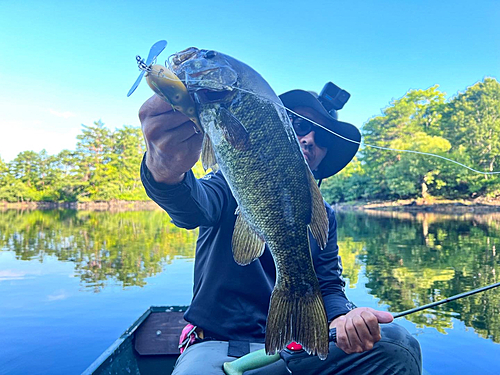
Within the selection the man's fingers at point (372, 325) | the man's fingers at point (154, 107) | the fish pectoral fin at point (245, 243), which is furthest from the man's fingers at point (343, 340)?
the man's fingers at point (154, 107)

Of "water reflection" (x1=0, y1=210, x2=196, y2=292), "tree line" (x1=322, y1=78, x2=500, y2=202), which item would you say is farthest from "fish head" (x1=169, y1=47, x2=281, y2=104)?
"tree line" (x1=322, y1=78, x2=500, y2=202)

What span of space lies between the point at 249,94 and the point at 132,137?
66166 mm

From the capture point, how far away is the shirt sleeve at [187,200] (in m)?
1.93

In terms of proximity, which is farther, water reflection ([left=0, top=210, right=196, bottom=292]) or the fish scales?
water reflection ([left=0, top=210, right=196, bottom=292])

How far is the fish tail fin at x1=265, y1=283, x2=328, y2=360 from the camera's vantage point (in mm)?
1592

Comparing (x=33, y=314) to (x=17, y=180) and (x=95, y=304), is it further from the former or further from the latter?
(x=17, y=180)

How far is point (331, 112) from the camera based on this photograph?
3416 mm

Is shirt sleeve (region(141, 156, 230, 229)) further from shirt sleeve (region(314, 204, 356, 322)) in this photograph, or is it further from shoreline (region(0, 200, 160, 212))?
shoreline (region(0, 200, 160, 212))

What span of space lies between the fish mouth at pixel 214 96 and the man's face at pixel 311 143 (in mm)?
1428

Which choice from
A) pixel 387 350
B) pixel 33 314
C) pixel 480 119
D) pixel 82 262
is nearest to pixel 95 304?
pixel 33 314

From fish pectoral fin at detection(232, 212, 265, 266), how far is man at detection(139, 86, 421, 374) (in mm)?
406

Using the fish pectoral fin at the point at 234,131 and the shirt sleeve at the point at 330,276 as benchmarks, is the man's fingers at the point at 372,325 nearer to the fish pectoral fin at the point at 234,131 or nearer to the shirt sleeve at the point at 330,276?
the shirt sleeve at the point at 330,276

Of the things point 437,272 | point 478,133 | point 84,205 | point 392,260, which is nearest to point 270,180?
point 437,272

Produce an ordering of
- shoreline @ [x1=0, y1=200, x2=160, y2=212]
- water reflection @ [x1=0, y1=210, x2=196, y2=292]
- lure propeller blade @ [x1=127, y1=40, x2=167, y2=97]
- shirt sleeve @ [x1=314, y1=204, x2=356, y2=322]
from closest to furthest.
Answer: lure propeller blade @ [x1=127, y1=40, x2=167, y2=97]
shirt sleeve @ [x1=314, y1=204, x2=356, y2=322]
water reflection @ [x1=0, y1=210, x2=196, y2=292]
shoreline @ [x1=0, y1=200, x2=160, y2=212]
